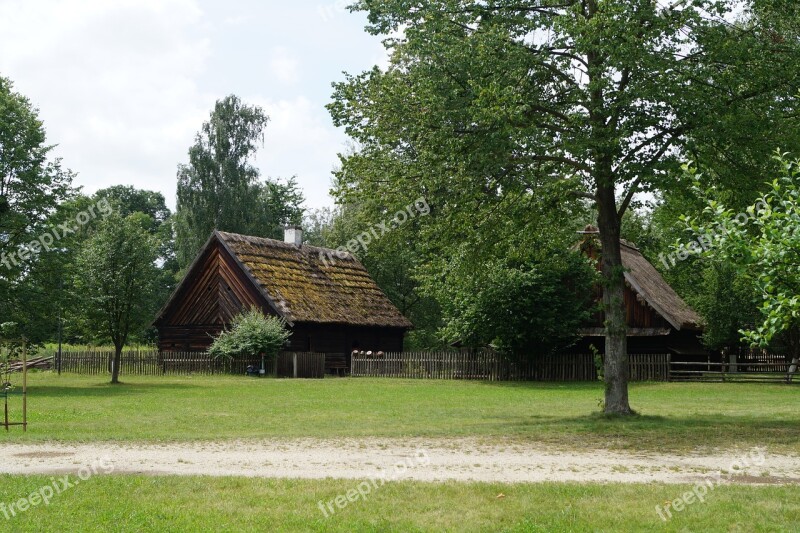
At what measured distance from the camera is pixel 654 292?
44.6 m

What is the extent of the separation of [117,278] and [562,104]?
23426 mm

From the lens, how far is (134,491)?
11297 millimetres

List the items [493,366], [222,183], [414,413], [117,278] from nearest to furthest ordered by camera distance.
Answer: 1. [414,413]
2. [117,278]
3. [493,366]
4. [222,183]

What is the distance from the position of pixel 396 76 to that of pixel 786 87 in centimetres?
828

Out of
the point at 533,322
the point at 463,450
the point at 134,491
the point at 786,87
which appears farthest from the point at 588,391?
the point at 134,491

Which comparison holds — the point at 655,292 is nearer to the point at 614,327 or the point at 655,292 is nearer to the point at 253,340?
the point at 253,340

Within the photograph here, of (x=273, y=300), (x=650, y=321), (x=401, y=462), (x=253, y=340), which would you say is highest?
(x=273, y=300)

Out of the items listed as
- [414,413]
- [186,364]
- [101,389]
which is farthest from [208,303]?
[414,413]

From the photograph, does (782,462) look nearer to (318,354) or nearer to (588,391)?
(588,391)

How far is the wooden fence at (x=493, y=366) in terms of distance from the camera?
139 feet

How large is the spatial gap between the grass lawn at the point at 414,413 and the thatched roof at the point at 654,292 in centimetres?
574

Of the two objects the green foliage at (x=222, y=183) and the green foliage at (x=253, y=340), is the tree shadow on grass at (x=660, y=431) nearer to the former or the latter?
the green foliage at (x=253, y=340)

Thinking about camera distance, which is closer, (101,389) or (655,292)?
(101,389)

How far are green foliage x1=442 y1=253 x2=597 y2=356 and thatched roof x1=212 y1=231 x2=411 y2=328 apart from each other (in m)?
8.33
